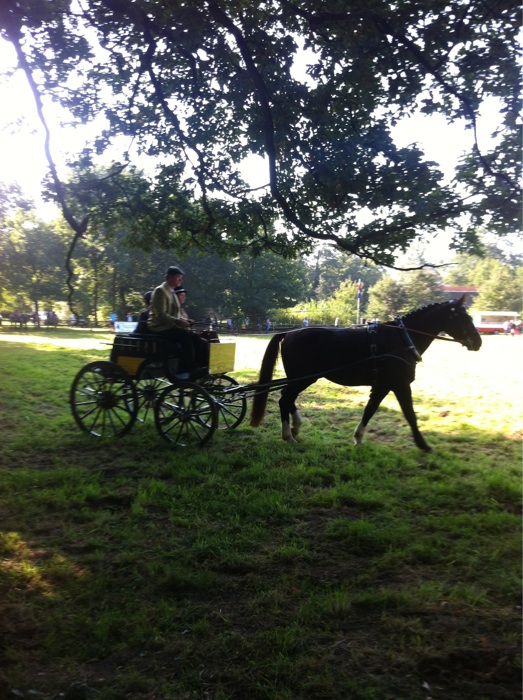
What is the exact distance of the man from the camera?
6410mm

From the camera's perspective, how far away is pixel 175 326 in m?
6.47

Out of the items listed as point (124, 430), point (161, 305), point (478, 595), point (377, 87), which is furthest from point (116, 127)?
point (478, 595)

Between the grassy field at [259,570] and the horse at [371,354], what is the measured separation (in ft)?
2.20

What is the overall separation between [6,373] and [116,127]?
7.82 meters

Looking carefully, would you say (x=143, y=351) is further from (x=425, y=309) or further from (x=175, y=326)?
(x=425, y=309)

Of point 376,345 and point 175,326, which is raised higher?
point 175,326

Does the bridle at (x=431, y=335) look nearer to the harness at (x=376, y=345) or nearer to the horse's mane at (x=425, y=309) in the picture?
the harness at (x=376, y=345)

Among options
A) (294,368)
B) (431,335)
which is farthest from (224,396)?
(431,335)

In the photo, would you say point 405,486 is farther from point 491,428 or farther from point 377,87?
point 377,87

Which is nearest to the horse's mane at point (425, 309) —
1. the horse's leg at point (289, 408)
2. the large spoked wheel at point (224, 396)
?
the horse's leg at point (289, 408)

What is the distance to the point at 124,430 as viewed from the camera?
22.1 ft

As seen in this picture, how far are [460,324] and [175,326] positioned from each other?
3.90m

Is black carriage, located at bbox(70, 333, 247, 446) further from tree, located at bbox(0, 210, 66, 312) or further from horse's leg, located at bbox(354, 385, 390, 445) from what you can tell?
tree, located at bbox(0, 210, 66, 312)

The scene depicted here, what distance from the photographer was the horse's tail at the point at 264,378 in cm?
639
